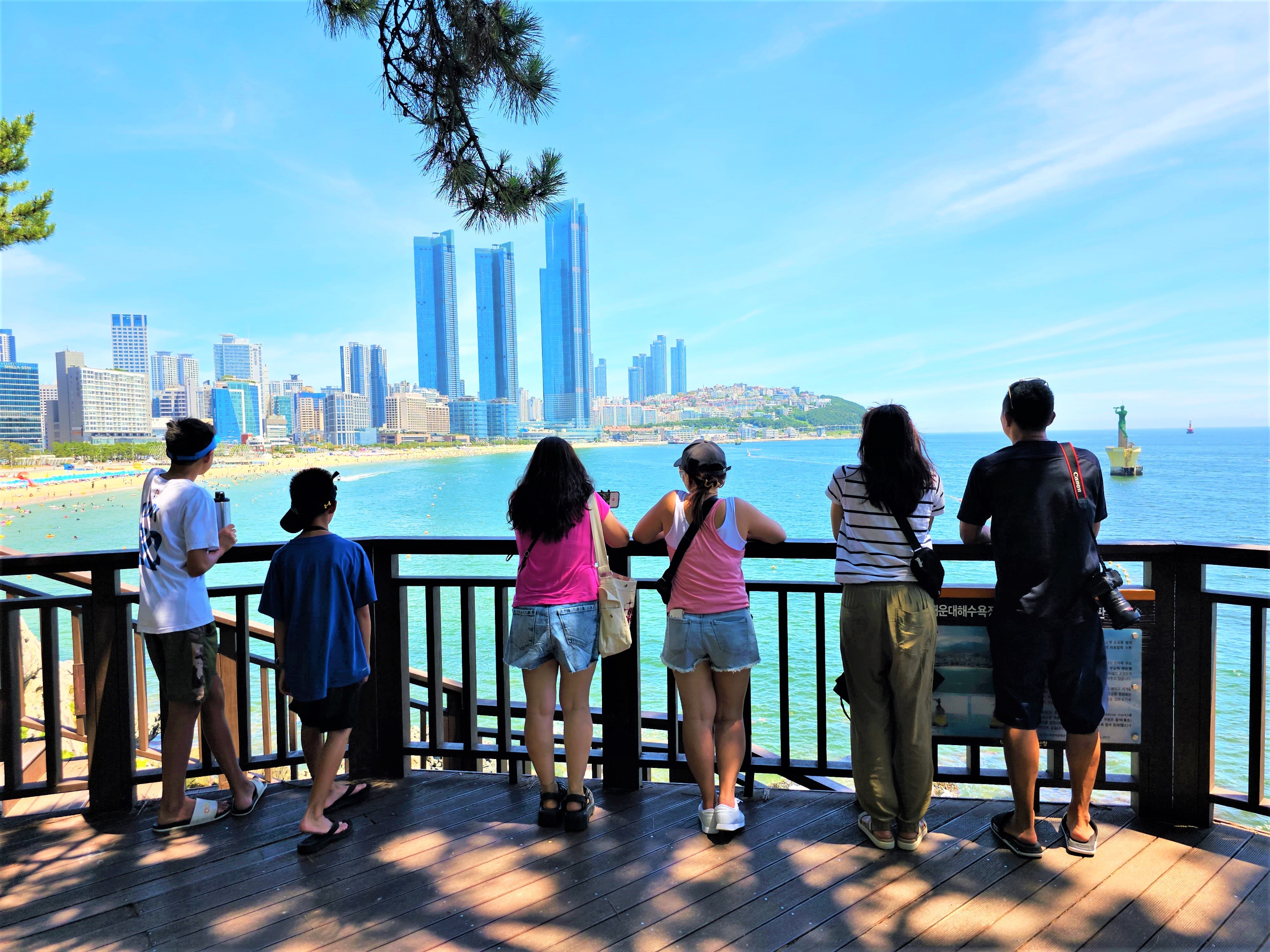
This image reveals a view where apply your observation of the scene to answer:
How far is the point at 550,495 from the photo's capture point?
242 centimetres

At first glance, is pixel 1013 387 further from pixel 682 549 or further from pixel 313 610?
pixel 313 610

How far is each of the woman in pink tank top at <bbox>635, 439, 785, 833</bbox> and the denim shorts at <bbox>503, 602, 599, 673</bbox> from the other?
309mm

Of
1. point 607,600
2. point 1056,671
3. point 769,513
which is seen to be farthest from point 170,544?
point 769,513

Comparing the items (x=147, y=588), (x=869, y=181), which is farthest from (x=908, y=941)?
(x=869, y=181)

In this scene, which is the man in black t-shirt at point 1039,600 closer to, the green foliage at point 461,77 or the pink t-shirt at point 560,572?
the pink t-shirt at point 560,572

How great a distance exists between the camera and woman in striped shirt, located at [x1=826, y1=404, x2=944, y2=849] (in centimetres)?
223

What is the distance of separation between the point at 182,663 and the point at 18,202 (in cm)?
547

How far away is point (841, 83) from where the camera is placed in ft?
70.2

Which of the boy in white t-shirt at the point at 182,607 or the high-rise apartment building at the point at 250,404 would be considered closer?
the boy in white t-shirt at the point at 182,607

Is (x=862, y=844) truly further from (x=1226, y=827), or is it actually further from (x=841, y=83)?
(x=841, y=83)

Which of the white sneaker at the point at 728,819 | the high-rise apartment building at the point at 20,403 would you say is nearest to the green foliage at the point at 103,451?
the high-rise apartment building at the point at 20,403

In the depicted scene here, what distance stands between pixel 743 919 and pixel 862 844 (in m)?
0.64

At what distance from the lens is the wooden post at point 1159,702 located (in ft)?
8.01

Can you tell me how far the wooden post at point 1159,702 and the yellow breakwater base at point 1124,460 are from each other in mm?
74813
